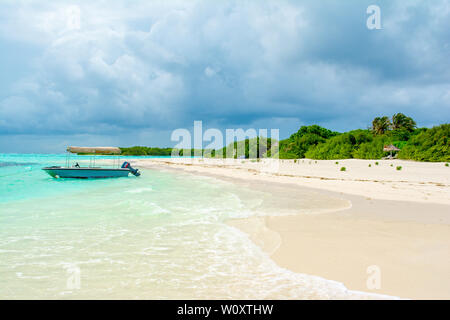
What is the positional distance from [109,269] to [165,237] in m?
1.96

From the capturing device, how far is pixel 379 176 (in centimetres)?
1898

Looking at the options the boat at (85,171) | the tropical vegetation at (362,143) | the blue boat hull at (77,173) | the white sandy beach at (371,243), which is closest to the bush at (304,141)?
the tropical vegetation at (362,143)

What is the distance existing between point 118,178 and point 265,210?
68.0 ft

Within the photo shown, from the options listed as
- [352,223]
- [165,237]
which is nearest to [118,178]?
[165,237]

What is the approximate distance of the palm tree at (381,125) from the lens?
63.6 meters

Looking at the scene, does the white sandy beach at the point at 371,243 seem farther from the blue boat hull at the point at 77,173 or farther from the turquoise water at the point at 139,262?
the blue boat hull at the point at 77,173

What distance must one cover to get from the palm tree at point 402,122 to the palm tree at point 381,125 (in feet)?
4.44

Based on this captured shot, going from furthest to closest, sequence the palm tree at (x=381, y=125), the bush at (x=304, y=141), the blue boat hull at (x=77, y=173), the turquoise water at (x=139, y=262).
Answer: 1. the palm tree at (x=381, y=125)
2. the bush at (x=304, y=141)
3. the blue boat hull at (x=77, y=173)
4. the turquoise water at (x=139, y=262)

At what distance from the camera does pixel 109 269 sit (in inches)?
169

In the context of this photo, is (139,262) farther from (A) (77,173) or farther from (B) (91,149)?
(B) (91,149)

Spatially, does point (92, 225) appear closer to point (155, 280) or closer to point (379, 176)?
point (155, 280)

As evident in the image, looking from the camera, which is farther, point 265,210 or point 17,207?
point 17,207
